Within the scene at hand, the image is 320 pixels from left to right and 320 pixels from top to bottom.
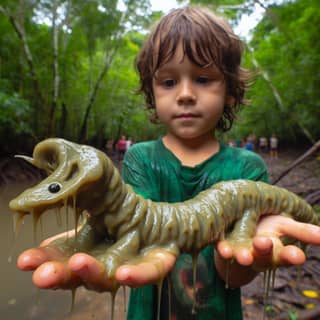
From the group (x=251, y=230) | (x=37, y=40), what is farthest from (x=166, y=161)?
(x=37, y=40)

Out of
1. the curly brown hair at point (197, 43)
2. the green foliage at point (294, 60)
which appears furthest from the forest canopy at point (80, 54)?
the curly brown hair at point (197, 43)

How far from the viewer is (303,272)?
428 centimetres

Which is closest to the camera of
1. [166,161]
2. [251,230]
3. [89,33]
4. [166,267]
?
[166,267]

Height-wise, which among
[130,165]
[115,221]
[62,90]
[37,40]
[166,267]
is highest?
[37,40]

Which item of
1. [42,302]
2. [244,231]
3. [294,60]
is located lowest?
[42,302]

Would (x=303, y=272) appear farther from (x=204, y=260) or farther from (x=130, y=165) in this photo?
(x=130, y=165)

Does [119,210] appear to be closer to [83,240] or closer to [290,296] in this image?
[83,240]

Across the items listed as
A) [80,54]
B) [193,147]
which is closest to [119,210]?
[193,147]

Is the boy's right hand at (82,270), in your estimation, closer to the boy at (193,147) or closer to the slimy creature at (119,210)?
the slimy creature at (119,210)

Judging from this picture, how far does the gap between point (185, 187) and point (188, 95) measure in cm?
53

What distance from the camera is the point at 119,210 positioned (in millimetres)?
1271

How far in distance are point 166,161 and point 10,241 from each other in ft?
19.6

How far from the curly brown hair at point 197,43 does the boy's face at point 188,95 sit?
0.13ft

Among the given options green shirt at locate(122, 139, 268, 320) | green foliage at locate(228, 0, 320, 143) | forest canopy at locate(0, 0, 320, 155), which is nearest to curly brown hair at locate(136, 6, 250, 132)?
green shirt at locate(122, 139, 268, 320)
